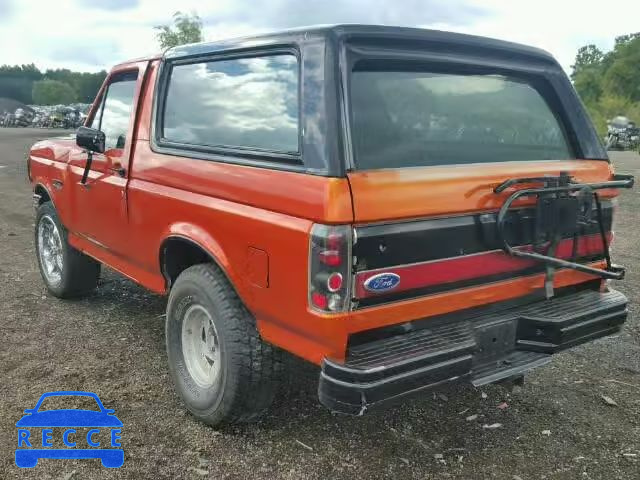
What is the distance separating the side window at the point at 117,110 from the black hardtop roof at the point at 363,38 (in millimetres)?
655

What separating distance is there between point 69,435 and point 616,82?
7642 cm

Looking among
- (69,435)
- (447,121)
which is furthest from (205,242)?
(447,121)

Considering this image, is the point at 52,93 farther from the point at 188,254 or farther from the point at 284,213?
the point at 284,213

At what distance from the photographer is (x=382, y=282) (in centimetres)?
238

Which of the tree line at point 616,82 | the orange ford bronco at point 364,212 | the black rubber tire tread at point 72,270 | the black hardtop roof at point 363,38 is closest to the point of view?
the orange ford bronco at point 364,212

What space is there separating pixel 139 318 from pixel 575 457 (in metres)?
3.27

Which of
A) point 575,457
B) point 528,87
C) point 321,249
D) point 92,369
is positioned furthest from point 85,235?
point 575,457

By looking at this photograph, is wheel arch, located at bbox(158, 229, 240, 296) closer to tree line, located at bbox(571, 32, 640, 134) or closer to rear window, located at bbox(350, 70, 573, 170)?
rear window, located at bbox(350, 70, 573, 170)

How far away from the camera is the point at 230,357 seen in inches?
110

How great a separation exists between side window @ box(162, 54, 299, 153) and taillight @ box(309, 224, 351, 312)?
485 mm

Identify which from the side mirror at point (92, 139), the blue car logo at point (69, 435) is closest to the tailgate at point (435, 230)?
the blue car logo at point (69, 435)

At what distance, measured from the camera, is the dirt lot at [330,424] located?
2.79 meters

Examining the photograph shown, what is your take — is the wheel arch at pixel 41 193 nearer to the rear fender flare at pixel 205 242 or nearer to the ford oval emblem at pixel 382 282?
the rear fender flare at pixel 205 242

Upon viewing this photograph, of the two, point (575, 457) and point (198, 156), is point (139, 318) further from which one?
point (575, 457)
